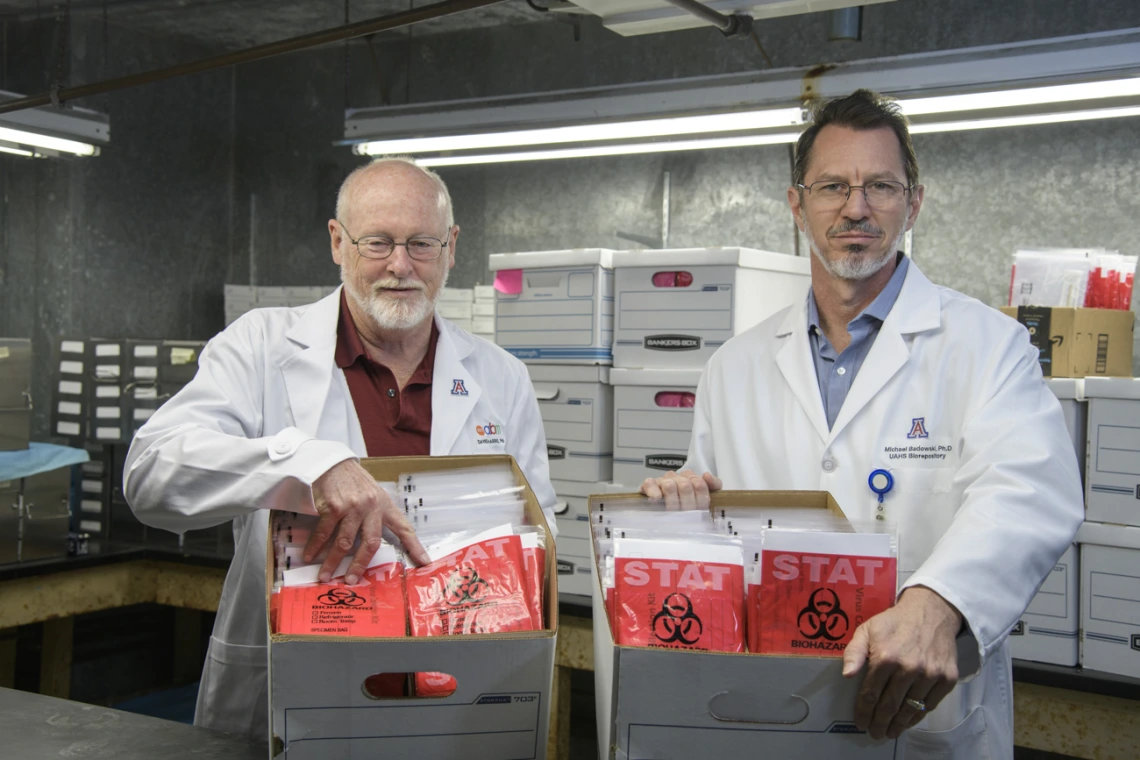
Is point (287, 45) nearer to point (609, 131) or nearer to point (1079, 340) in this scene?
point (609, 131)

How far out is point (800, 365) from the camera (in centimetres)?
191

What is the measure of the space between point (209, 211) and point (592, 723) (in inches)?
163

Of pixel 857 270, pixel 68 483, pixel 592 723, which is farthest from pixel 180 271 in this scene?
pixel 857 270

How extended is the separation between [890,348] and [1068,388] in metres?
1.55

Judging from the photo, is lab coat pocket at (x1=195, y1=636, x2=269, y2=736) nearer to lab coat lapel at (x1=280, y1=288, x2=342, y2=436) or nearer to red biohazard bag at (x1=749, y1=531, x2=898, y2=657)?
lab coat lapel at (x1=280, y1=288, x2=342, y2=436)

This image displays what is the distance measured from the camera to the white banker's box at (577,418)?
144 inches

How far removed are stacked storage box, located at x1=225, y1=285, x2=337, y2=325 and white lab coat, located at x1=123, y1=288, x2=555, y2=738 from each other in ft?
11.0

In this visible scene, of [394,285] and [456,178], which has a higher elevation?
[456,178]

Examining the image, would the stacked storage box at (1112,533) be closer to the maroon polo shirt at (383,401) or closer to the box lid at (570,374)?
the box lid at (570,374)

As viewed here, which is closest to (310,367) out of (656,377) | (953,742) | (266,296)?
(953,742)

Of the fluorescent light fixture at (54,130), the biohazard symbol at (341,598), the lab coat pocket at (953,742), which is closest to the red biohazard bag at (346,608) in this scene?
the biohazard symbol at (341,598)

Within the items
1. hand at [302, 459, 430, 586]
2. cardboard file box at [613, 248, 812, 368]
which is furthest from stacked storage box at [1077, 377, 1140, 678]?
hand at [302, 459, 430, 586]

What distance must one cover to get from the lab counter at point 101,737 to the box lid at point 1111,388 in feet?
8.27

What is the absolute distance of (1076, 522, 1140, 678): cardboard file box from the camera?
115 inches
